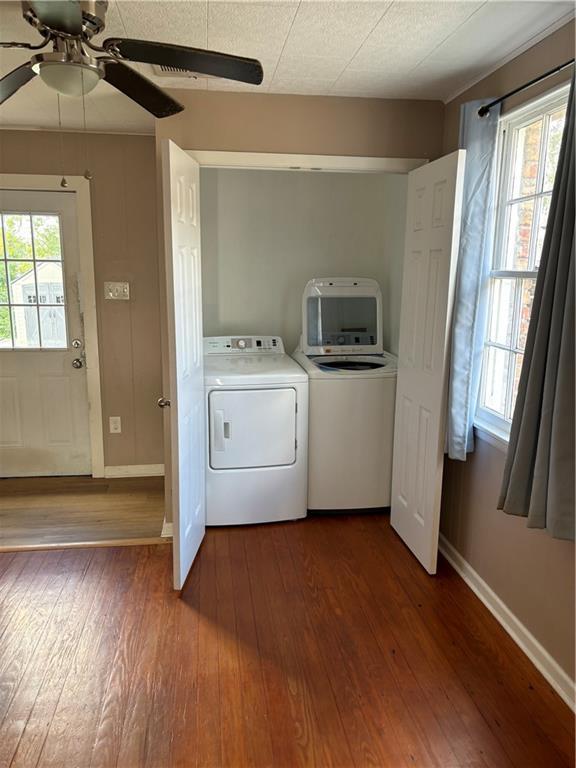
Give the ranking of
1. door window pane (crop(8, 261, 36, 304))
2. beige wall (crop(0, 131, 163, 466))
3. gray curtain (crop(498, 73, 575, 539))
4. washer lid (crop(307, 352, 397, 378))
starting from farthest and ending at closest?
door window pane (crop(8, 261, 36, 304))
beige wall (crop(0, 131, 163, 466))
washer lid (crop(307, 352, 397, 378))
gray curtain (crop(498, 73, 575, 539))

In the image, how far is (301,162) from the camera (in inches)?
108

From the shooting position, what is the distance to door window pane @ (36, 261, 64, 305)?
354cm

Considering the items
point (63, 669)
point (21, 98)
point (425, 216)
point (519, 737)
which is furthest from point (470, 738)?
point (21, 98)

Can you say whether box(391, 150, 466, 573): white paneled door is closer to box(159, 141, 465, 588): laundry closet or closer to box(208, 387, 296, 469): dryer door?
box(159, 141, 465, 588): laundry closet

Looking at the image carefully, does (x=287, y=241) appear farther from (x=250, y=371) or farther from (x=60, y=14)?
(x=60, y=14)

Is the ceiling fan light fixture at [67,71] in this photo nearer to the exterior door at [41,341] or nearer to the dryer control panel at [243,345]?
the dryer control panel at [243,345]

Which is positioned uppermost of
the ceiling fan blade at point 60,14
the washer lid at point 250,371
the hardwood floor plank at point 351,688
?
the ceiling fan blade at point 60,14

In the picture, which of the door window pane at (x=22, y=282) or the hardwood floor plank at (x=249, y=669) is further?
the door window pane at (x=22, y=282)

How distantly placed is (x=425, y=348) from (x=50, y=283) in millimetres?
2540

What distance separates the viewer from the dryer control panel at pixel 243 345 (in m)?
3.46

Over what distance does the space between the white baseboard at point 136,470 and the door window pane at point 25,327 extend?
1.03m

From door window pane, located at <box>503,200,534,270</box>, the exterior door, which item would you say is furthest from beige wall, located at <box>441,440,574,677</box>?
the exterior door

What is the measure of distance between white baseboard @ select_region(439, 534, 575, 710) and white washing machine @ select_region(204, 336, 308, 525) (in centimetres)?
94

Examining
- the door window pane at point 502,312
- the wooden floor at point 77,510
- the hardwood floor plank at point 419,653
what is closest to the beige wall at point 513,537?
the hardwood floor plank at point 419,653
